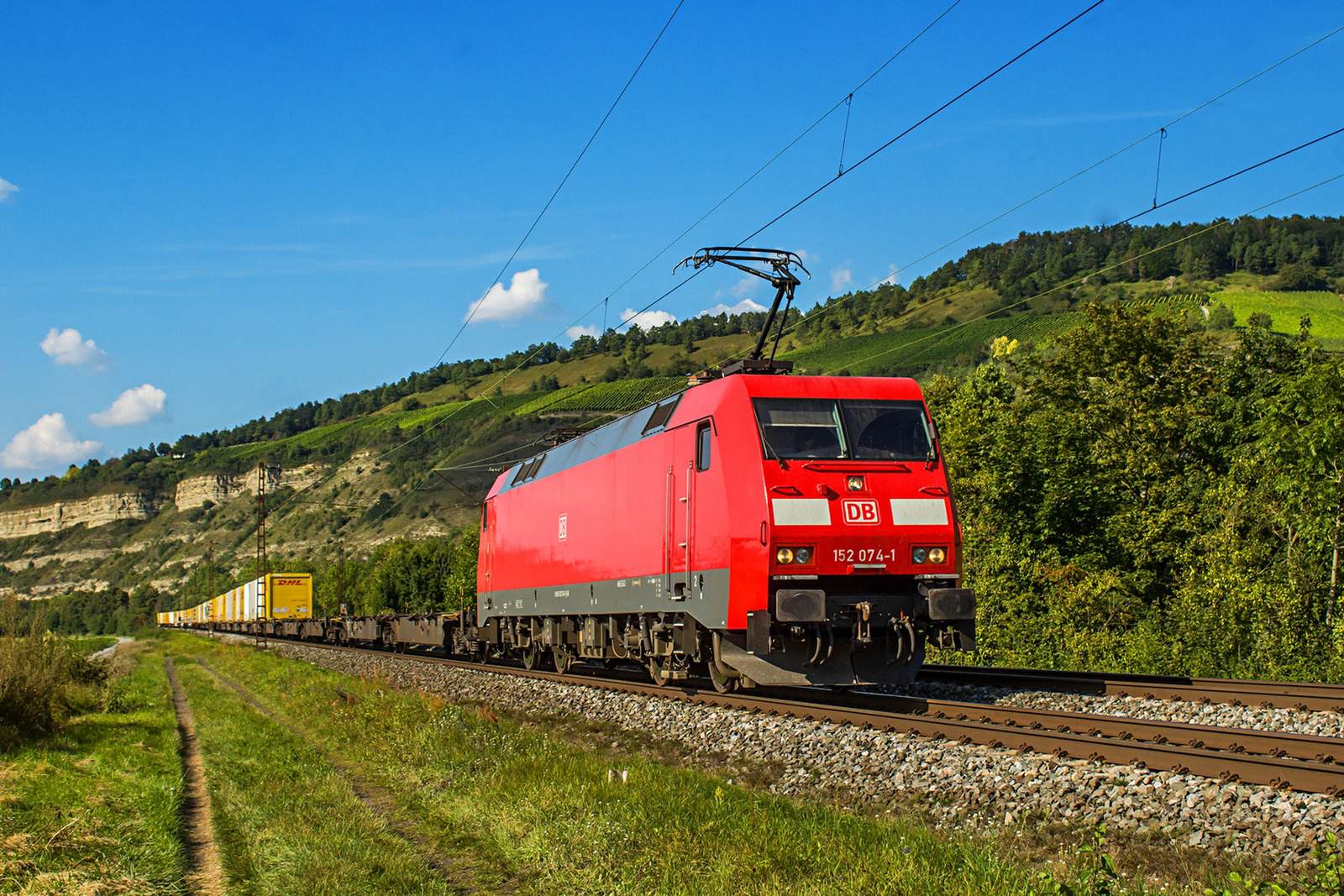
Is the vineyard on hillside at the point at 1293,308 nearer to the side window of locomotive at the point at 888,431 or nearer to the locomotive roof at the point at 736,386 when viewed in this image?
the locomotive roof at the point at 736,386

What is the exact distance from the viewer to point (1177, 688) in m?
13.2

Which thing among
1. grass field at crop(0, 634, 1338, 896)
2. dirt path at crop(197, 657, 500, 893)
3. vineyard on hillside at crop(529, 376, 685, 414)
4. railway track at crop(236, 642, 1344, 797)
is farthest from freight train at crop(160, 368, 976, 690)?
vineyard on hillside at crop(529, 376, 685, 414)

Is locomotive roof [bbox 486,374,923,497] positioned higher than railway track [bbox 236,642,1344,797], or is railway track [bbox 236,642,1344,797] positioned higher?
locomotive roof [bbox 486,374,923,497]

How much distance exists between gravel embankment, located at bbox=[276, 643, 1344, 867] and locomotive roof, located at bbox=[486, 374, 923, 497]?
4.18 metres

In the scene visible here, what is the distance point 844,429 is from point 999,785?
6.00 metres

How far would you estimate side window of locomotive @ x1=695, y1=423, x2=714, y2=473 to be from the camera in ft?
46.2

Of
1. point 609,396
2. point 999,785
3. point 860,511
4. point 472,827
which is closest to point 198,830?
point 472,827

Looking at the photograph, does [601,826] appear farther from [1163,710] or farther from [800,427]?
[1163,710]

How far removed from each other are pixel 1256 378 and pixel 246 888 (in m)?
34.2

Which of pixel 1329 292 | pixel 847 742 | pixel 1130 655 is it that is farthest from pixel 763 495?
pixel 1329 292

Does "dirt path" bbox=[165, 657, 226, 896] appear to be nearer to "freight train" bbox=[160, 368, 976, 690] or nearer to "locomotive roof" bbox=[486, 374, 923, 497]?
"freight train" bbox=[160, 368, 976, 690]

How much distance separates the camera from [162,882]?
24.8 ft

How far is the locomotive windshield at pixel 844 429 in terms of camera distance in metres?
13.4

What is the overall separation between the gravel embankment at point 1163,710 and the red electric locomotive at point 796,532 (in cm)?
176
